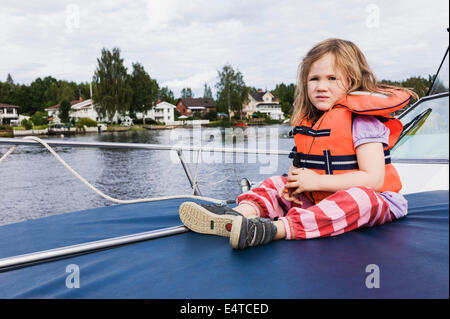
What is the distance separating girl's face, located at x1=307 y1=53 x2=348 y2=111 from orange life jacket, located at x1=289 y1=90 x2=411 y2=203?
3 centimetres

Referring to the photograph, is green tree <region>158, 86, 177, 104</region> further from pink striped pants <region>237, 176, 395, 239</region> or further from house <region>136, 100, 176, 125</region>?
pink striped pants <region>237, 176, 395, 239</region>

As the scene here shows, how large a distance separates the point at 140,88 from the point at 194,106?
20875 mm

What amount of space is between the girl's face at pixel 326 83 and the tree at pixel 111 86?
1774 inches

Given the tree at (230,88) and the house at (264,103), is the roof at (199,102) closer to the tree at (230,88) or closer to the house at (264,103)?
the house at (264,103)

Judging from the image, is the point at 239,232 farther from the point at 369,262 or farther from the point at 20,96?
the point at 20,96

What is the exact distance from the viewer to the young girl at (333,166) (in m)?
1.21

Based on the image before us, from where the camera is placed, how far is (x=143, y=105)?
4844 centimetres

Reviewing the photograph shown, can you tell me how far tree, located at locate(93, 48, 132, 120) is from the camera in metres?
44.0

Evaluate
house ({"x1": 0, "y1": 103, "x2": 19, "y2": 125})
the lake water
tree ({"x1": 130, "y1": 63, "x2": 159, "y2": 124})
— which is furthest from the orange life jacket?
house ({"x1": 0, "y1": 103, "x2": 19, "y2": 125})

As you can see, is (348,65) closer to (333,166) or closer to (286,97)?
(333,166)

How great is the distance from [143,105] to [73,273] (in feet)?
161

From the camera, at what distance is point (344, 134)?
133 centimetres

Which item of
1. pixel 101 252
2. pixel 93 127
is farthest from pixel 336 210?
pixel 93 127
